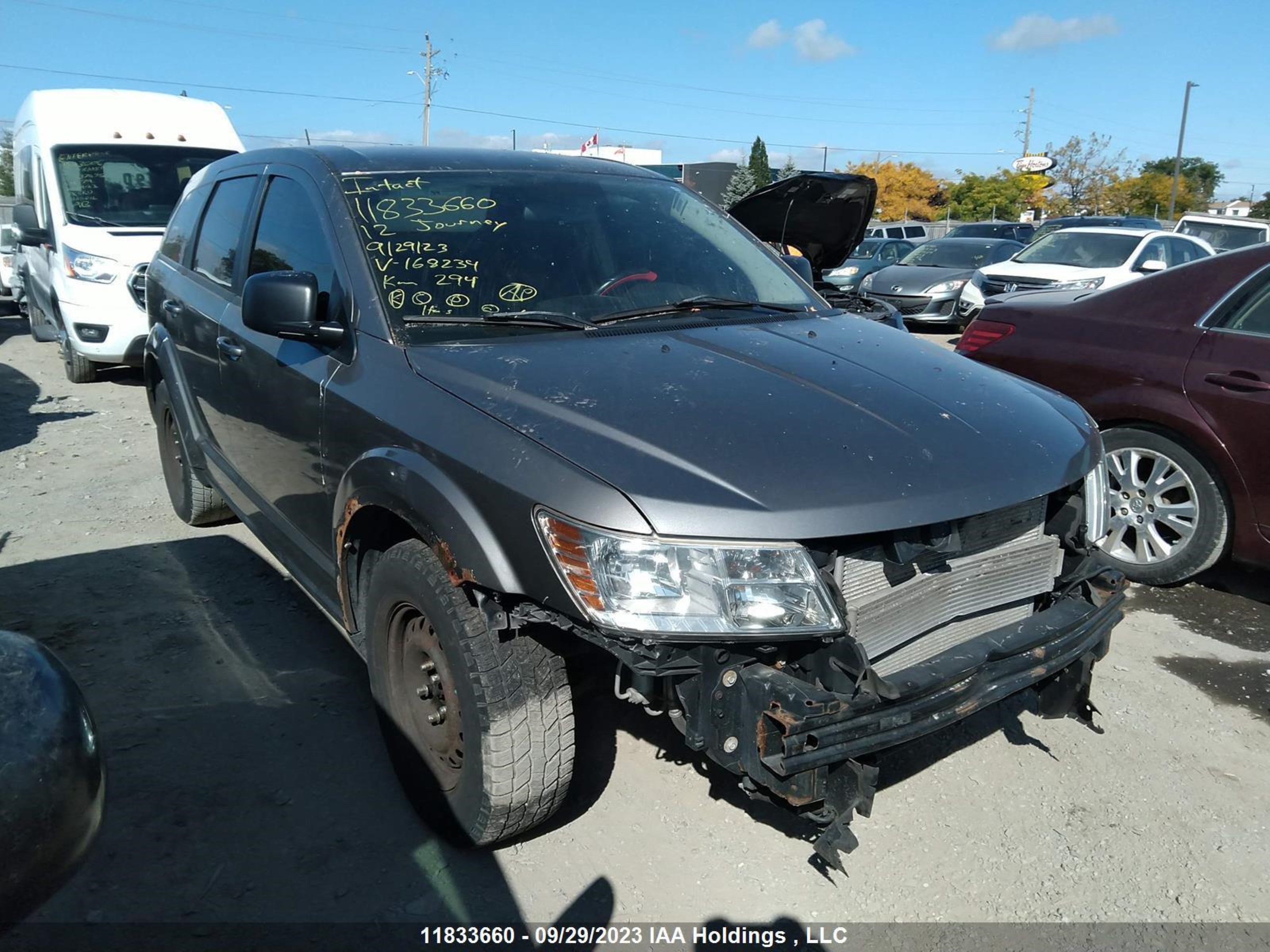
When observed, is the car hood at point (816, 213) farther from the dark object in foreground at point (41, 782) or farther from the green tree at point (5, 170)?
the green tree at point (5, 170)

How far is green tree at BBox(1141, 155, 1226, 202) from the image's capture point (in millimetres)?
72312

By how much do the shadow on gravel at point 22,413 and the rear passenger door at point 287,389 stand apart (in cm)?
427

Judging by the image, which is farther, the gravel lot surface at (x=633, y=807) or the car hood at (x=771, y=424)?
the gravel lot surface at (x=633, y=807)

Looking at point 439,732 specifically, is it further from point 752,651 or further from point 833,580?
point 833,580

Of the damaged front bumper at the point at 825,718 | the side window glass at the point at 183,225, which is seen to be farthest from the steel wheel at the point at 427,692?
the side window glass at the point at 183,225

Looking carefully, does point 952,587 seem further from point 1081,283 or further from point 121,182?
point 1081,283

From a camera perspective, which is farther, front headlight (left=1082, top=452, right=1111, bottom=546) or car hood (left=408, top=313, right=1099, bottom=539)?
front headlight (left=1082, top=452, right=1111, bottom=546)

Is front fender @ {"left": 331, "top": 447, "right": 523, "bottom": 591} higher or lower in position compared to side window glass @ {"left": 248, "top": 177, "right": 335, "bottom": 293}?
lower

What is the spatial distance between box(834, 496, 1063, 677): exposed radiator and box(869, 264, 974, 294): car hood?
12.5 meters

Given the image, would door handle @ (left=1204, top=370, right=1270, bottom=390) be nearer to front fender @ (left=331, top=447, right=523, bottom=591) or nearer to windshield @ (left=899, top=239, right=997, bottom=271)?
front fender @ (left=331, top=447, right=523, bottom=591)

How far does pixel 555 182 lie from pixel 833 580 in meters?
2.02

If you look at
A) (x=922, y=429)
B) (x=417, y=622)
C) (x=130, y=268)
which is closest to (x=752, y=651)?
(x=922, y=429)

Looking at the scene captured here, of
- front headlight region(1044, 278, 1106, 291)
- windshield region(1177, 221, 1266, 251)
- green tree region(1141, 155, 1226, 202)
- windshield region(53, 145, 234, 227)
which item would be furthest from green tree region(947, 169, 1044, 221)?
windshield region(53, 145, 234, 227)

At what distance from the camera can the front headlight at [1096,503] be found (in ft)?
9.27
